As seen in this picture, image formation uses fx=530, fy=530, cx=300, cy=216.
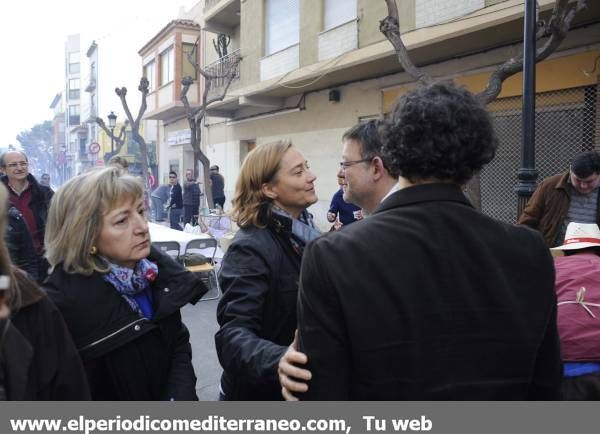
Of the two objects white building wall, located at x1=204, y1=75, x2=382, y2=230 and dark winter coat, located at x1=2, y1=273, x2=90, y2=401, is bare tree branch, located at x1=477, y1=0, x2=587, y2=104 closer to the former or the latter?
dark winter coat, located at x1=2, y1=273, x2=90, y2=401

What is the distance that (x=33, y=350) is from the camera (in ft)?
4.99

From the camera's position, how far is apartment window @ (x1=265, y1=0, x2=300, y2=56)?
14109 millimetres

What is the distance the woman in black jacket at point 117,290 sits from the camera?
78.0 inches

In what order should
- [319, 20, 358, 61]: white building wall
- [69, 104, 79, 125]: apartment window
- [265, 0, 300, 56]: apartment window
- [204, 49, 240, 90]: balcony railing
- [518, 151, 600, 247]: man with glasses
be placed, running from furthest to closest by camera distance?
1. [69, 104, 79, 125]: apartment window
2. [204, 49, 240, 90]: balcony railing
3. [265, 0, 300, 56]: apartment window
4. [319, 20, 358, 61]: white building wall
5. [518, 151, 600, 247]: man with glasses

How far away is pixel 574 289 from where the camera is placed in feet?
7.48

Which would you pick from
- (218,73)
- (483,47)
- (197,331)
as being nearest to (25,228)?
(197,331)

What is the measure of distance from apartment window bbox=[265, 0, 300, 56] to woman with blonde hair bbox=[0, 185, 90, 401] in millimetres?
13054

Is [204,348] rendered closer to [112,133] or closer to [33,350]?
[33,350]

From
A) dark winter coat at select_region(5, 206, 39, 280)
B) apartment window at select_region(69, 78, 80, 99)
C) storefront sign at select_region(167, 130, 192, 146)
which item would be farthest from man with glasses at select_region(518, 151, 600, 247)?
apartment window at select_region(69, 78, 80, 99)

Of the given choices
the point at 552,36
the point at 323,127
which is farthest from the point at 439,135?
the point at 323,127

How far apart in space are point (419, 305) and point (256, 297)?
832 mm

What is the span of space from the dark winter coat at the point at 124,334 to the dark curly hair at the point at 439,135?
1204 mm

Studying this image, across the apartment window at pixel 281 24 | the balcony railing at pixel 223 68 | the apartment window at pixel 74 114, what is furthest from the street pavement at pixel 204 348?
the apartment window at pixel 74 114

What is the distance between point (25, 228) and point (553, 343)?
160 inches
